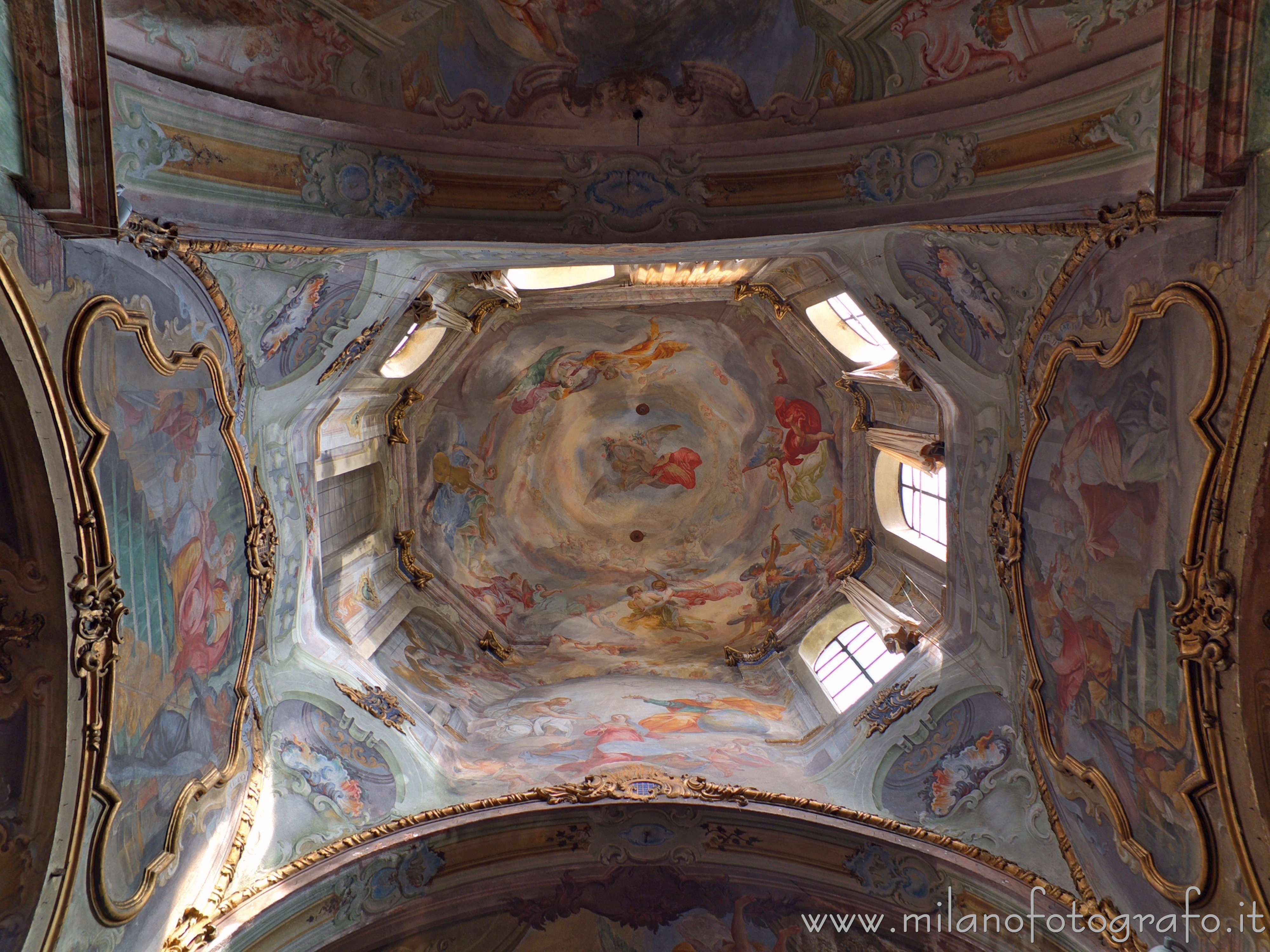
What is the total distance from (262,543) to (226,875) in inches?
150

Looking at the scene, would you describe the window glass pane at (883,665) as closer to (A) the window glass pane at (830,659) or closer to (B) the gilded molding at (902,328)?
(A) the window glass pane at (830,659)

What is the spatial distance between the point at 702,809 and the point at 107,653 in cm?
690

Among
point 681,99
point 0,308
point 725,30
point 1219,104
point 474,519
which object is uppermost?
point 725,30

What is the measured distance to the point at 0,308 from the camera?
5039 millimetres

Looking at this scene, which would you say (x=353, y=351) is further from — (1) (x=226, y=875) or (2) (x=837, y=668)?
(2) (x=837, y=668)

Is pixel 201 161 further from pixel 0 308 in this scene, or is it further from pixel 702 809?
pixel 702 809

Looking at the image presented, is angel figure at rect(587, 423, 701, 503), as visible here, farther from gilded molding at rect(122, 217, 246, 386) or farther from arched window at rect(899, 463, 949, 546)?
gilded molding at rect(122, 217, 246, 386)

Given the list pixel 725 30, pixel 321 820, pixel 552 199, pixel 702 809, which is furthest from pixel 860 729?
pixel 725 30

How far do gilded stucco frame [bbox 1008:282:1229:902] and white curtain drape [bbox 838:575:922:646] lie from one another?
12.1 feet

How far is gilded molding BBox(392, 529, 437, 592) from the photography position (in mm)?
14852

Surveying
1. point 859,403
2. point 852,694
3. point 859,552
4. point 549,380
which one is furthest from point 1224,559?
point 549,380

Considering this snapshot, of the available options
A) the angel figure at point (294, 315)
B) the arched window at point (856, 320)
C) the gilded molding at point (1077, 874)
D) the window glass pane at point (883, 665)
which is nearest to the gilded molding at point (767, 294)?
the arched window at point (856, 320)

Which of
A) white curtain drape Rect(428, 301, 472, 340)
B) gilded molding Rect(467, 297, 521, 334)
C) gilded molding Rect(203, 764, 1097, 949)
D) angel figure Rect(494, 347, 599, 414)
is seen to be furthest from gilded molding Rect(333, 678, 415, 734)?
angel figure Rect(494, 347, 599, 414)

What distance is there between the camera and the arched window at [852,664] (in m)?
12.1
